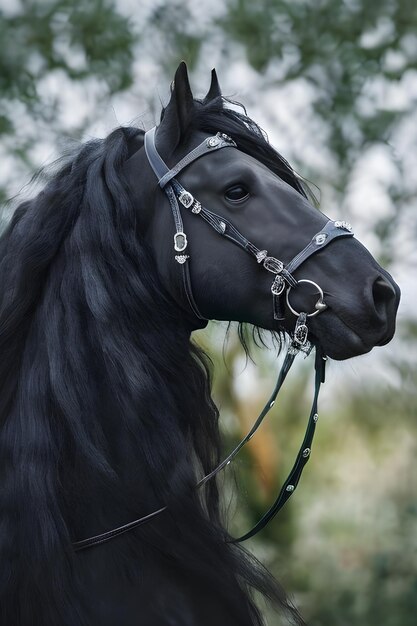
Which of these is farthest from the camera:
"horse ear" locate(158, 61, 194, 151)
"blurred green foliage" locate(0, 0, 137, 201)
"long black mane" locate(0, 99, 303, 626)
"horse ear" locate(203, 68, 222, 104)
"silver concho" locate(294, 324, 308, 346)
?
"blurred green foliage" locate(0, 0, 137, 201)

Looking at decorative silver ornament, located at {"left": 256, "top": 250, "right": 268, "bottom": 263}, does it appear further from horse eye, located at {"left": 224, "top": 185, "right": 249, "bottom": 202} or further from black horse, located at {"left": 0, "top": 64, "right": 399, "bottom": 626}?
horse eye, located at {"left": 224, "top": 185, "right": 249, "bottom": 202}

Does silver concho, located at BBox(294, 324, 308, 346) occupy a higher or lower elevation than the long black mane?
higher

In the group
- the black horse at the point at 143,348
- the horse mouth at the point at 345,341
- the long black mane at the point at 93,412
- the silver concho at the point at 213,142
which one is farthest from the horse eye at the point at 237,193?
the horse mouth at the point at 345,341

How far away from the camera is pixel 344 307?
200 centimetres

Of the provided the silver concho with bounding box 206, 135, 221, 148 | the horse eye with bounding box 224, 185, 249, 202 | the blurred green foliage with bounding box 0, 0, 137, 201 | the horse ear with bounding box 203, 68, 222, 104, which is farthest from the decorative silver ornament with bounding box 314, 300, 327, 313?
the blurred green foliage with bounding box 0, 0, 137, 201

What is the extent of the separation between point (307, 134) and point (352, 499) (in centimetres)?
316

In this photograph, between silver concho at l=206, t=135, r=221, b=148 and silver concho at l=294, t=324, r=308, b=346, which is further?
silver concho at l=206, t=135, r=221, b=148

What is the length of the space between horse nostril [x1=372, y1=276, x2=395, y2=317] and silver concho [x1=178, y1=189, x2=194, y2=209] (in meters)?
0.49

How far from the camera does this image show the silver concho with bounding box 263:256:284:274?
2.09 m

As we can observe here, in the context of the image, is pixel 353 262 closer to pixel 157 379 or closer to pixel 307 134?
pixel 157 379

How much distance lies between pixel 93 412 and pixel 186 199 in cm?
56

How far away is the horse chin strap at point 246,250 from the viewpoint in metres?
2.06

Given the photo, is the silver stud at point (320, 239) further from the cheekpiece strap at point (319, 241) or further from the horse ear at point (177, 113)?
the horse ear at point (177, 113)

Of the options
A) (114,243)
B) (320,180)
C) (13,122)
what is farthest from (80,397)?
(320,180)
